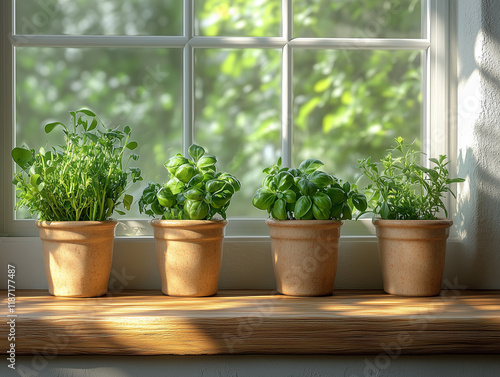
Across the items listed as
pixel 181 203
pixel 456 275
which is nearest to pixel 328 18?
pixel 181 203

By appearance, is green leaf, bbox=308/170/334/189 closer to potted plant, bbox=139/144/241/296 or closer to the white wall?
potted plant, bbox=139/144/241/296

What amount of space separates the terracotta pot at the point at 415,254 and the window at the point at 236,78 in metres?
0.23

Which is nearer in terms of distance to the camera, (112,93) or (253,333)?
(253,333)

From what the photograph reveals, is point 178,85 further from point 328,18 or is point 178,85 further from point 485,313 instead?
point 485,313

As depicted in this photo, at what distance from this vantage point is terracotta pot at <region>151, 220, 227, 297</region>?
1.41 m

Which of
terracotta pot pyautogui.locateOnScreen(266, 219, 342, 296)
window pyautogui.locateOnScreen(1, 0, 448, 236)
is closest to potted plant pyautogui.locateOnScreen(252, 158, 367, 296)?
terracotta pot pyautogui.locateOnScreen(266, 219, 342, 296)

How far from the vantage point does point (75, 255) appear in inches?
54.5

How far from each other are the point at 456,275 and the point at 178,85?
1.09 m

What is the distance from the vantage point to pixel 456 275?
1.62 meters

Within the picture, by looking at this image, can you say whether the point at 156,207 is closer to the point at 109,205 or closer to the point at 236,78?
the point at 109,205

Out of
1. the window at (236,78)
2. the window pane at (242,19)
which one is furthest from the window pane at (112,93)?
the window pane at (242,19)

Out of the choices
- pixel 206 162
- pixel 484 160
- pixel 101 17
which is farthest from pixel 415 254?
pixel 101 17

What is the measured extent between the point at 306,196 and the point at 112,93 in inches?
29.0

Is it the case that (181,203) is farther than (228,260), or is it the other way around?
(228,260)
